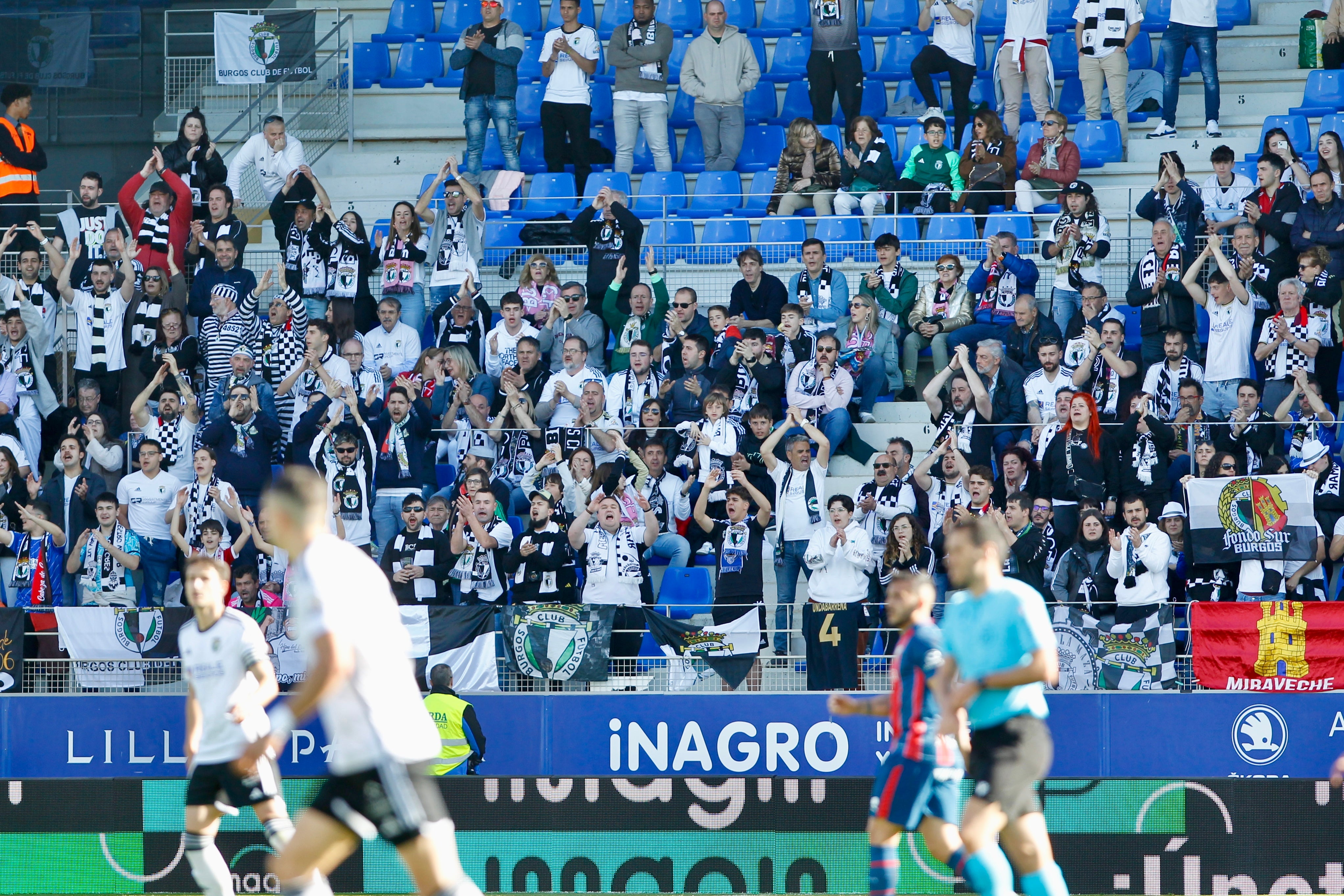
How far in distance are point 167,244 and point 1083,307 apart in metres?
9.11

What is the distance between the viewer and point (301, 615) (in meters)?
6.21

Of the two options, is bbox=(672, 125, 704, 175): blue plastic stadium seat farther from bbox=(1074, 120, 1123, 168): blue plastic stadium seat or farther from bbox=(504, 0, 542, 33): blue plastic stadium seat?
bbox=(1074, 120, 1123, 168): blue plastic stadium seat

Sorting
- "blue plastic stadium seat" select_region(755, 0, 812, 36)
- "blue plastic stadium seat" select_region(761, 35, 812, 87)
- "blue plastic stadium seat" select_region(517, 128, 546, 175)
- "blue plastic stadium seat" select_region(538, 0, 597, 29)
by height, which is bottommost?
"blue plastic stadium seat" select_region(517, 128, 546, 175)

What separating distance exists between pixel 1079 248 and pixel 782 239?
3.26m

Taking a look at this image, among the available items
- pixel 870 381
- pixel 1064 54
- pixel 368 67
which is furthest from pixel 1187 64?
pixel 368 67

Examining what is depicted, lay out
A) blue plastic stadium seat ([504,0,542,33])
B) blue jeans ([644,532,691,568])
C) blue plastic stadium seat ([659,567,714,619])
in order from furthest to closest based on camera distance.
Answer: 1. blue plastic stadium seat ([504,0,542,33])
2. blue jeans ([644,532,691,568])
3. blue plastic stadium seat ([659,567,714,619])

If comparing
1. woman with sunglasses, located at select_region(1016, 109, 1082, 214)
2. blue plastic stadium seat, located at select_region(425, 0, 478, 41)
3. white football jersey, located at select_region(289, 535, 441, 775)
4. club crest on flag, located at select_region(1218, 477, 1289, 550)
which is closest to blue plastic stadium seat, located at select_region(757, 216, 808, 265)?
woman with sunglasses, located at select_region(1016, 109, 1082, 214)

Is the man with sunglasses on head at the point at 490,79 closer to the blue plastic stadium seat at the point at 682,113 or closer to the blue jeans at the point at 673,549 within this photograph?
the blue plastic stadium seat at the point at 682,113

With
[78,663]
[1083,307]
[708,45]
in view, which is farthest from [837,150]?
[78,663]

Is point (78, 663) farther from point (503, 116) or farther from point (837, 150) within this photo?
point (837, 150)

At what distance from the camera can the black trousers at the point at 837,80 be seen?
19359mm

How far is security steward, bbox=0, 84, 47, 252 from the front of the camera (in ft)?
60.7

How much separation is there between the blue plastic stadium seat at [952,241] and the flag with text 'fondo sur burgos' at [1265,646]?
539 cm

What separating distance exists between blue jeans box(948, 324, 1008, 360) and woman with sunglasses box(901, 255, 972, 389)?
0.06m
